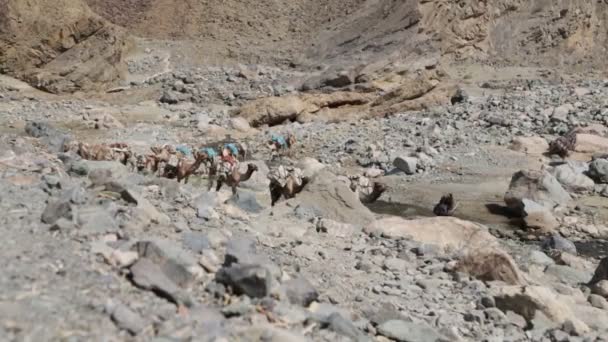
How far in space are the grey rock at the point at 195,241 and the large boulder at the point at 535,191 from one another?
24.2 ft

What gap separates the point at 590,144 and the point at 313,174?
26.6 ft

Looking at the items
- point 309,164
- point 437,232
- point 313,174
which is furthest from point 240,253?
point 309,164

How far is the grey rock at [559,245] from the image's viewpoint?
9.23 m

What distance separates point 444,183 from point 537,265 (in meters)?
5.32

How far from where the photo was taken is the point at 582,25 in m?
26.2

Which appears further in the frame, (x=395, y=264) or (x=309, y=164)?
(x=309, y=164)

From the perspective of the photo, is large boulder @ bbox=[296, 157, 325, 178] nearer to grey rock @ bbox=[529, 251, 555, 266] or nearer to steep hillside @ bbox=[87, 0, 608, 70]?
grey rock @ bbox=[529, 251, 555, 266]

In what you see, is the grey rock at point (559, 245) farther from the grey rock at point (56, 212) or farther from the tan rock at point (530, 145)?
the grey rock at point (56, 212)

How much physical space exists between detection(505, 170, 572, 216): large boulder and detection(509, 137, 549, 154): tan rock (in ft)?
10.4

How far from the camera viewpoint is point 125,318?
3.53 meters

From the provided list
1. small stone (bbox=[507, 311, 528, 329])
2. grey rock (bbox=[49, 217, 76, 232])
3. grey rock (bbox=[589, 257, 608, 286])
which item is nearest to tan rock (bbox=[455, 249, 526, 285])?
small stone (bbox=[507, 311, 528, 329])

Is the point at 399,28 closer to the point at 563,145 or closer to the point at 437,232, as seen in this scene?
the point at 563,145

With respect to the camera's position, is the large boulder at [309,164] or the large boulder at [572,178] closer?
the large boulder at [572,178]

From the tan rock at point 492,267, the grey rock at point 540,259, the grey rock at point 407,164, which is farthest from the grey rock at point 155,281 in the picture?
the grey rock at point 407,164
